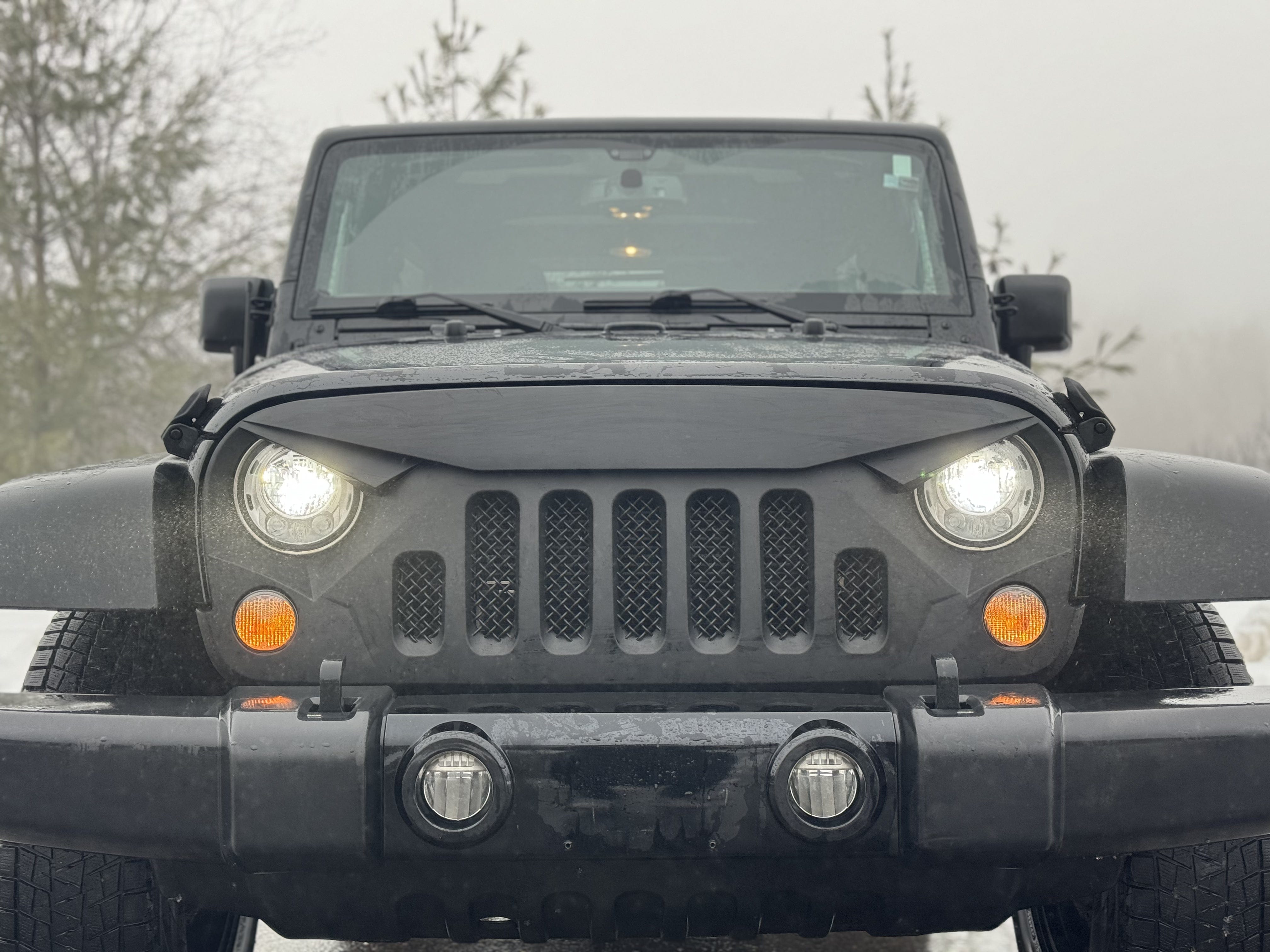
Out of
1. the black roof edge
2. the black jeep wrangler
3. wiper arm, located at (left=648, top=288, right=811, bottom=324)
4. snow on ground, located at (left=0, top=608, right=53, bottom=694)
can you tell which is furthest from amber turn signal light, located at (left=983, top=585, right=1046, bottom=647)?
snow on ground, located at (left=0, top=608, right=53, bottom=694)

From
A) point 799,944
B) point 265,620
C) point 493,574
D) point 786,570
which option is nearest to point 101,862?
point 265,620

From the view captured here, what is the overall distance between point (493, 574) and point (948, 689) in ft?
2.52

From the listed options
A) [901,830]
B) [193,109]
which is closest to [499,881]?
[901,830]

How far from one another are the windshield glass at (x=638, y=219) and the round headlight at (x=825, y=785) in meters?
1.68

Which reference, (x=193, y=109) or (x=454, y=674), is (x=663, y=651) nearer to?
(x=454, y=674)

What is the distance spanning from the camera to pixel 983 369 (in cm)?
258

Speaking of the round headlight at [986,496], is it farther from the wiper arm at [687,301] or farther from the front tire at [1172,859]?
the wiper arm at [687,301]

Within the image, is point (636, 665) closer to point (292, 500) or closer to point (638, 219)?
point (292, 500)

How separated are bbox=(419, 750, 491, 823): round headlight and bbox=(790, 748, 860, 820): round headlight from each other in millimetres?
475

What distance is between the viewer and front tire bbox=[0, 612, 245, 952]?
2.49 metres

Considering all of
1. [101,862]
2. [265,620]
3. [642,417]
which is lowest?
[101,862]

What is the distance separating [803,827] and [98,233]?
46.8 feet

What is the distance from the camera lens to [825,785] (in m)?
2.14

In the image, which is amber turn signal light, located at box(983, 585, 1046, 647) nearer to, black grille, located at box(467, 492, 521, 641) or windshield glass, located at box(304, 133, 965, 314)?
black grille, located at box(467, 492, 521, 641)
